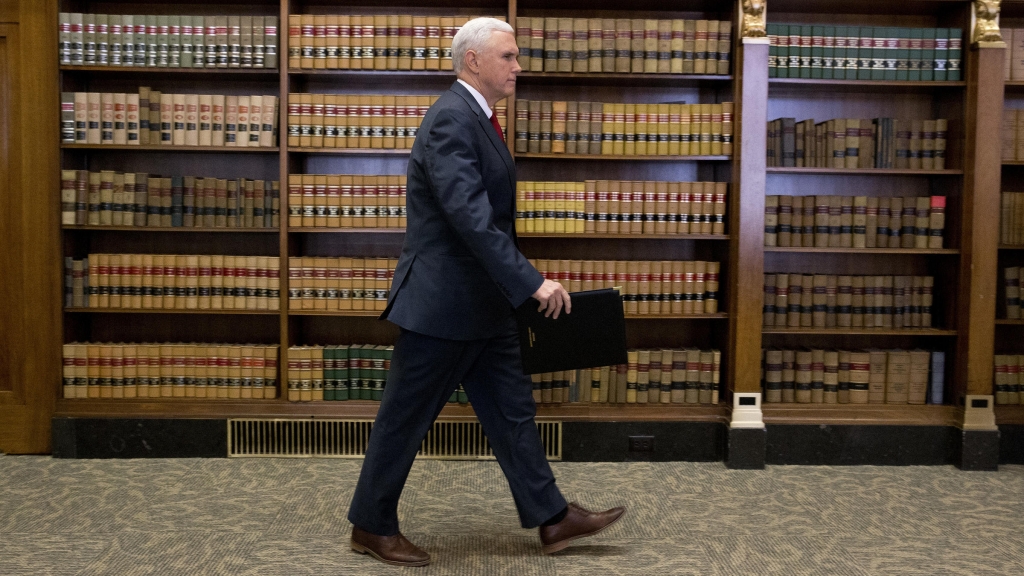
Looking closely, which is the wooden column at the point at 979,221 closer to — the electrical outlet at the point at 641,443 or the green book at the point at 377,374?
the electrical outlet at the point at 641,443

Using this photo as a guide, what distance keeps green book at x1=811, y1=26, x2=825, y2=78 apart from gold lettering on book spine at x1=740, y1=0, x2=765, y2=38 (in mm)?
276

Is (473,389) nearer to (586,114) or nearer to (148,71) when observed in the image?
(586,114)

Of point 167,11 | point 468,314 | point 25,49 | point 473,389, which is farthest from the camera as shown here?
point 167,11

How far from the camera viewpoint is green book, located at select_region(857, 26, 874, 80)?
3.81 metres

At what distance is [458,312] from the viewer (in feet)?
8.25

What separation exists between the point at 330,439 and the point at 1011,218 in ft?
10.4

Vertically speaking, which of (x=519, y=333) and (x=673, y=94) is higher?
(x=673, y=94)

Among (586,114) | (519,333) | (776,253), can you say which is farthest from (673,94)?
(519,333)

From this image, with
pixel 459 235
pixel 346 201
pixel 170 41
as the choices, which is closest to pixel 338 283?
pixel 346 201

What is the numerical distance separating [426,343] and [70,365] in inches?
84.3

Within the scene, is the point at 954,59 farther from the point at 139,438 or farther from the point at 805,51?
the point at 139,438

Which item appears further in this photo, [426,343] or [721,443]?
[721,443]

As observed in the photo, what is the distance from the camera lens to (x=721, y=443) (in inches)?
151

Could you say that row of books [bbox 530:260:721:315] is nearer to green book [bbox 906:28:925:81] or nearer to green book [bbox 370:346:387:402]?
green book [bbox 370:346:387:402]
